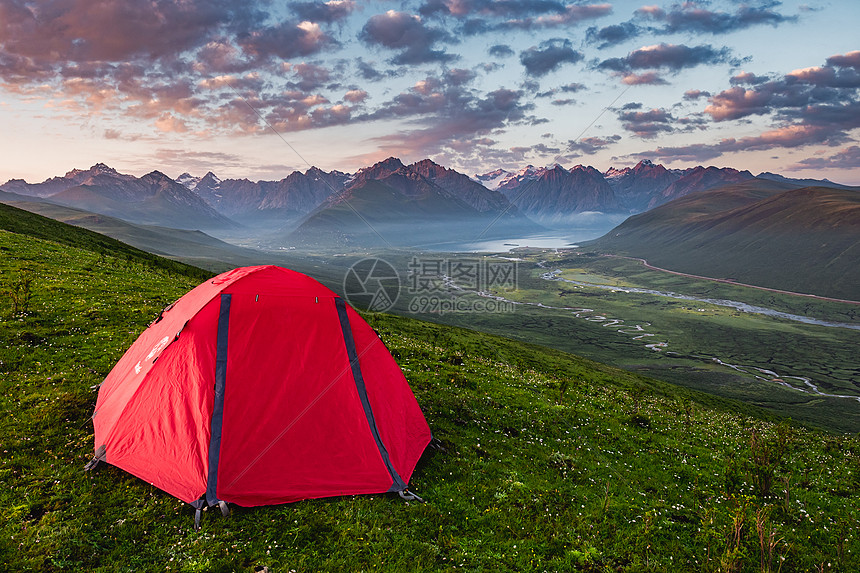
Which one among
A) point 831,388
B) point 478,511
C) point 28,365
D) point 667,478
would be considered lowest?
point 831,388

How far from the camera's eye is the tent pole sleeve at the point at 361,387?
10.5m

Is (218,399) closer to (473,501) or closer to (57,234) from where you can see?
(473,501)

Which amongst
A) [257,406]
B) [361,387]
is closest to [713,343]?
[361,387]

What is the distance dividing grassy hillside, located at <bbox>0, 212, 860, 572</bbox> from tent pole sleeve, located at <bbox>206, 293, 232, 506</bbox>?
0.74 metres

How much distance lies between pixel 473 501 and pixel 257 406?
6390 millimetres

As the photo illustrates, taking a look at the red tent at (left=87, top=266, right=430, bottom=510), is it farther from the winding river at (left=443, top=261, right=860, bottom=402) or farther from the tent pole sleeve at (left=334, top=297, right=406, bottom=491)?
the winding river at (left=443, top=261, right=860, bottom=402)

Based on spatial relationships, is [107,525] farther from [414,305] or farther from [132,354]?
[414,305]

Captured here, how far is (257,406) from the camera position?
1023 cm

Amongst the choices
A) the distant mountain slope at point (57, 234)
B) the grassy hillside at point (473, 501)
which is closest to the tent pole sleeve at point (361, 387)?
the grassy hillside at point (473, 501)

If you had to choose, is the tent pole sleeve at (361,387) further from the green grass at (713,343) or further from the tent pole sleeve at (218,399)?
the green grass at (713,343)

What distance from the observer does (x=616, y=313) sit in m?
178

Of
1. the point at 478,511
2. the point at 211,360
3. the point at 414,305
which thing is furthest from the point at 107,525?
the point at 414,305

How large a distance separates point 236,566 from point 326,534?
185 centimetres

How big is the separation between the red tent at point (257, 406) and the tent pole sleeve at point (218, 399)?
26 millimetres
